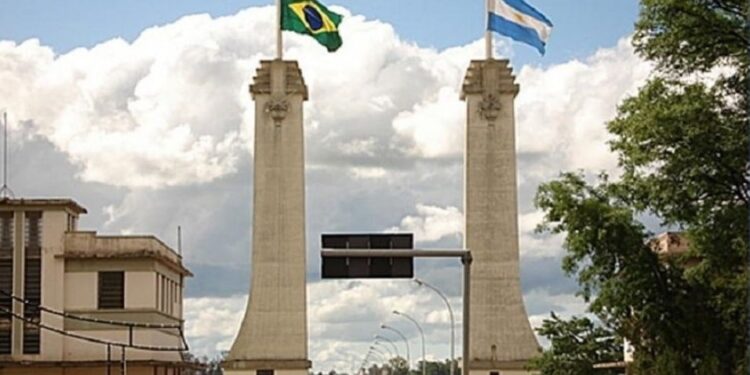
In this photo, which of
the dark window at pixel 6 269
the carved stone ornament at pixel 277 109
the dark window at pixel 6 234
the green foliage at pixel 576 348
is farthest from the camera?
the carved stone ornament at pixel 277 109

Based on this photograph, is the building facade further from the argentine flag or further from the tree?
the tree

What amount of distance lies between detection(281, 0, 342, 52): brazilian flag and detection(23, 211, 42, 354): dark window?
1493cm

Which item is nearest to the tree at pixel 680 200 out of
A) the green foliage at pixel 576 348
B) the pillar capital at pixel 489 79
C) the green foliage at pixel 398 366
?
the green foliage at pixel 576 348

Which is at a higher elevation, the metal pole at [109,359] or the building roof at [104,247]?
the building roof at [104,247]

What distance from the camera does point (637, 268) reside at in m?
44.7

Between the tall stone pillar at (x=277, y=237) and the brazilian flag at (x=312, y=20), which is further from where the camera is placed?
the tall stone pillar at (x=277, y=237)

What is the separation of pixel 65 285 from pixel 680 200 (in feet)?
140

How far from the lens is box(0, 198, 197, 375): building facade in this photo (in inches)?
3029

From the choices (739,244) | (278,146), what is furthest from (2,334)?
(739,244)

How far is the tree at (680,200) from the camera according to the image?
132 feet

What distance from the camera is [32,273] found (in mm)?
77938

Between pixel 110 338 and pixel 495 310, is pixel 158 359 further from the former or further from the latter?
pixel 495 310

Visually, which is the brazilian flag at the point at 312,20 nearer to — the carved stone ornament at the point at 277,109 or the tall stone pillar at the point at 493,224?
the carved stone ornament at the point at 277,109

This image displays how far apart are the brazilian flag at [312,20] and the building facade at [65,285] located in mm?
12486
